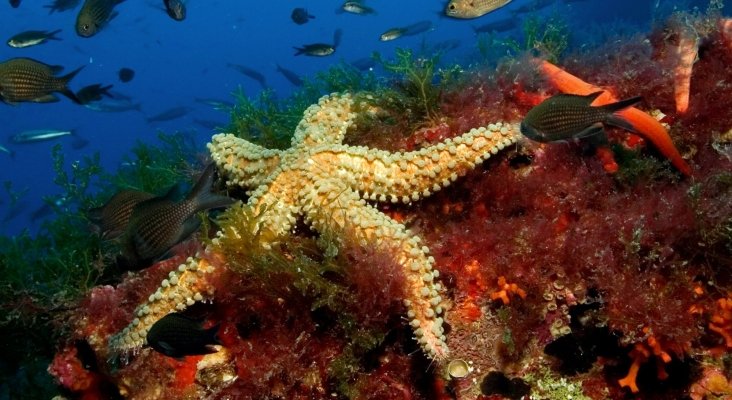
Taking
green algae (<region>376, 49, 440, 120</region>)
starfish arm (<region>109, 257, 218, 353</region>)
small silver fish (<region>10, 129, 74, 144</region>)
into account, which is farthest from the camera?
small silver fish (<region>10, 129, 74, 144</region>)

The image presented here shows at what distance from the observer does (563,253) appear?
12.6 ft

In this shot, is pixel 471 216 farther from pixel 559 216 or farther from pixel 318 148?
pixel 318 148

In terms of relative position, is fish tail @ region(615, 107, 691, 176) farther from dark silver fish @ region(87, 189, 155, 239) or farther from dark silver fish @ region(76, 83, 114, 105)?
dark silver fish @ region(76, 83, 114, 105)

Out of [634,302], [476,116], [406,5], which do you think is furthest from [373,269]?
[406,5]

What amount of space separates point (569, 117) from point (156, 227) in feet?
11.1

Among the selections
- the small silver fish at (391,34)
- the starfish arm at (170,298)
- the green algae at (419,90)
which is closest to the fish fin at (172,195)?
the starfish arm at (170,298)

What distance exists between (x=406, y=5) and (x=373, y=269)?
18591 centimetres

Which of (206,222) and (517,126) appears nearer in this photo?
(206,222)

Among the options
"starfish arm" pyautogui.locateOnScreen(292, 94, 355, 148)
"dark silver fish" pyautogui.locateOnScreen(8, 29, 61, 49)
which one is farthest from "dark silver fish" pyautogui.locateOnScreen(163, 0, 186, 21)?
"starfish arm" pyautogui.locateOnScreen(292, 94, 355, 148)

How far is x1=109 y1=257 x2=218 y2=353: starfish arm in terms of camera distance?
12.8ft

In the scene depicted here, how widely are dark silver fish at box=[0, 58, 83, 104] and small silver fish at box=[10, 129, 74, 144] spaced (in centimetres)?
873

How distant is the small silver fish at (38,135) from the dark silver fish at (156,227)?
39.5 feet

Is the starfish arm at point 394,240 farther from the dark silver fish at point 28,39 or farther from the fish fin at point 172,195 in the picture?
the dark silver fish at point 28,39

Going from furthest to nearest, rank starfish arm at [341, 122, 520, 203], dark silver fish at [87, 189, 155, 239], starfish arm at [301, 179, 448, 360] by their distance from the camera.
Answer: dark silver fish at [87, 189, 155, 239], starfish arm at [341, 122, 520, 203], starfish arm at [301, 179, 448, 360]
